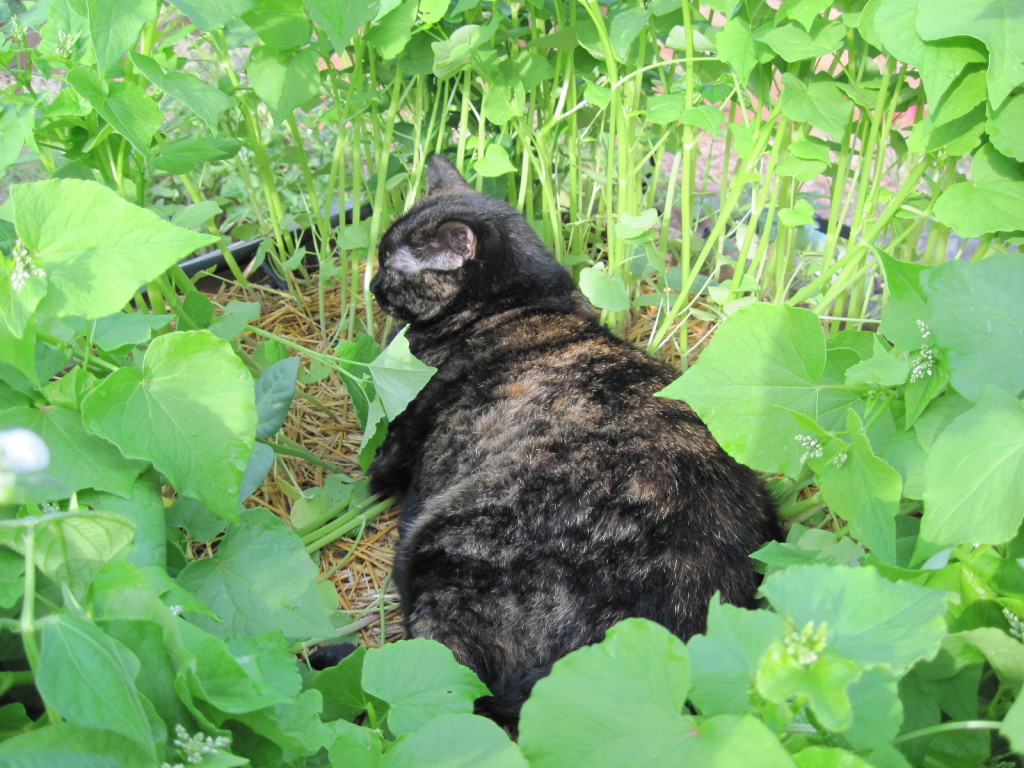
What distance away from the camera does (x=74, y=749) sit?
654mm

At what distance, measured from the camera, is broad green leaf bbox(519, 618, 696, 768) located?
653 millimetres

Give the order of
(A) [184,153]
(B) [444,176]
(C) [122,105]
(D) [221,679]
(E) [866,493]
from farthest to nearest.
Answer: (B) [444,176], (A) [184,153], (C) [122,105], (E) [866,493], (D) [221,679]

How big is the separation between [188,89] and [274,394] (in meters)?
0.57

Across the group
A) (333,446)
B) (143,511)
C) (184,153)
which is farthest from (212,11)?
(333,446)

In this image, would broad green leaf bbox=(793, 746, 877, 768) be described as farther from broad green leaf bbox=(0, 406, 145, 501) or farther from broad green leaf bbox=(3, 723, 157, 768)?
broad green leaf bbox=(0, 406, 145, 501)

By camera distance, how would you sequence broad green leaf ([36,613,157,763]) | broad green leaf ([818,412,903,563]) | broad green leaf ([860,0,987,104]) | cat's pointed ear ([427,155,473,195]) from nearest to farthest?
broad green leaf ([36,613,157,763])
broad green leaf ([818,412,903,563])
broad green leaf ([860,0,987,104])
cat's pointed ear ([427,155,473,195])

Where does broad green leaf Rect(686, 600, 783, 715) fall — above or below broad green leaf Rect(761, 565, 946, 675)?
below

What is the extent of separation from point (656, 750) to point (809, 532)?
848 mm

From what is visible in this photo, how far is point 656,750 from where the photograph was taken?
649 mm

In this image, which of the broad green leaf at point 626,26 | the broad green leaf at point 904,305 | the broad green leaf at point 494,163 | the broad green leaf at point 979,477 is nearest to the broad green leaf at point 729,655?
the broad green leaf at point 979,477

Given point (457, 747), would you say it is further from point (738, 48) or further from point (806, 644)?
point (738, 48)

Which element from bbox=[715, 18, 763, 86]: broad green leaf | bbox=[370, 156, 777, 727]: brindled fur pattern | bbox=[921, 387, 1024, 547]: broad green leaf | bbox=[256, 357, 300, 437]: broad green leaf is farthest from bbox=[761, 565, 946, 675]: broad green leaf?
bbox=[715, 18, 763, 86]: broad green leaf

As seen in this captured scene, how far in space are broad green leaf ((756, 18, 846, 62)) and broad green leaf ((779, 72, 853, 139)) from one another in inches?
4.0

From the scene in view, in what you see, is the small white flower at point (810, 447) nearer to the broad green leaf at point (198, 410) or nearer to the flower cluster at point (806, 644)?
the flower cluster at point (806, 644)
